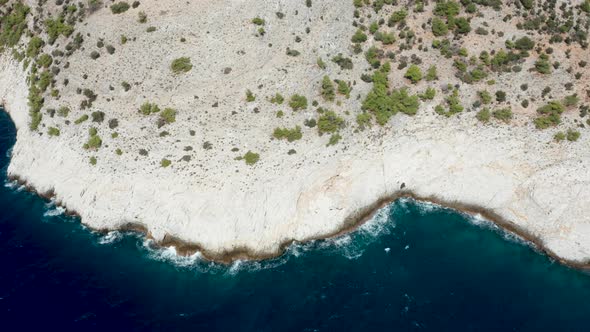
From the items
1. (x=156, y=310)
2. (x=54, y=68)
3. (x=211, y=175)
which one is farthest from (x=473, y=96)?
(x=54, y=68)

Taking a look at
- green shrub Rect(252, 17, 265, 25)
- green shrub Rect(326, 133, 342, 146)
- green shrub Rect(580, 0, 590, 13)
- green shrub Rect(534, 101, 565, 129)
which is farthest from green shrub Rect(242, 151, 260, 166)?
green shrub Rect(580, 0, 590, 13)

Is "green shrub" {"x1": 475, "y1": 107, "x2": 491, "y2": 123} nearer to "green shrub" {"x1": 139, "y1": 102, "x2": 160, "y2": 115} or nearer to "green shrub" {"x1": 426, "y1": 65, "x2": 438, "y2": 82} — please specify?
"green shrub" {"x1": 426, "y1": 65, "x2": 438, "y2": 82}

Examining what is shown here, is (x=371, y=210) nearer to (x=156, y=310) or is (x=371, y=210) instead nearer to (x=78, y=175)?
(x=156, y=310)

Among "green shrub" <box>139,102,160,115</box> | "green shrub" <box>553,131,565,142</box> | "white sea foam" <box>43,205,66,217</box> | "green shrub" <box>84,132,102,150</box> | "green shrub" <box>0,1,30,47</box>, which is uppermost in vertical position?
"green shrub" <box>0,1,30,47</box>

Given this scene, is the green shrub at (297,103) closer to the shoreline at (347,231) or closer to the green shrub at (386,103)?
the green shrub at (386,103)

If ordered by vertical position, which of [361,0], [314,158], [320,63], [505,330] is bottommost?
[505,330]

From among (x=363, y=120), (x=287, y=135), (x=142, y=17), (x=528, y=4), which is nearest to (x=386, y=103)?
(x=363, y=120)
